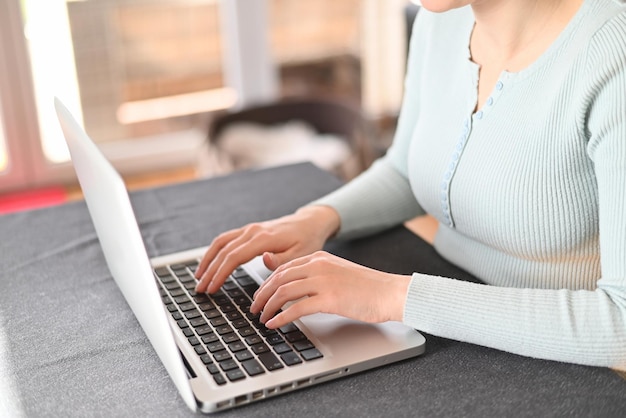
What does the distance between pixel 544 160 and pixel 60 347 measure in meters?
0.63

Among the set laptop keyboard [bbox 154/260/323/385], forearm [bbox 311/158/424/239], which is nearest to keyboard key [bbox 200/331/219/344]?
laptop keyboard [bbox 154/260/323/385]

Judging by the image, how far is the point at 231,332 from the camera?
0.93 m

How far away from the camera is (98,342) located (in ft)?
3.12

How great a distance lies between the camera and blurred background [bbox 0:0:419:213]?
302 centimetres

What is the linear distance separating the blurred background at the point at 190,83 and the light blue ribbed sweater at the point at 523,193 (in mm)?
1547

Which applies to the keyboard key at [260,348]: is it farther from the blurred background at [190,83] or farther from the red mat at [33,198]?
the red mat at [33,198]

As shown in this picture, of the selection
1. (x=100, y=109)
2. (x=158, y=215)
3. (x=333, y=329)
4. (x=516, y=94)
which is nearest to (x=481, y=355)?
(x=333, y=329)

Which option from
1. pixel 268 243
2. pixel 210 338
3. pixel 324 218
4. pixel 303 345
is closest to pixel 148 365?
pixel 210 338

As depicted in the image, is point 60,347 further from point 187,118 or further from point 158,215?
point 187,118

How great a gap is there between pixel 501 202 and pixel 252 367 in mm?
401

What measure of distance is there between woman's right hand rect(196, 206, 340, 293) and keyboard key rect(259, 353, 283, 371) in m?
0.19

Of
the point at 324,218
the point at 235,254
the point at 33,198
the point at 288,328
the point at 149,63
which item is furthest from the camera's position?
the point at 149,63

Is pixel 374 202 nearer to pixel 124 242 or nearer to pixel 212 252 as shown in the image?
pixel 212 252

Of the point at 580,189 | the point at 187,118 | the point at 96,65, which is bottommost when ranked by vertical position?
the point at 187,118
